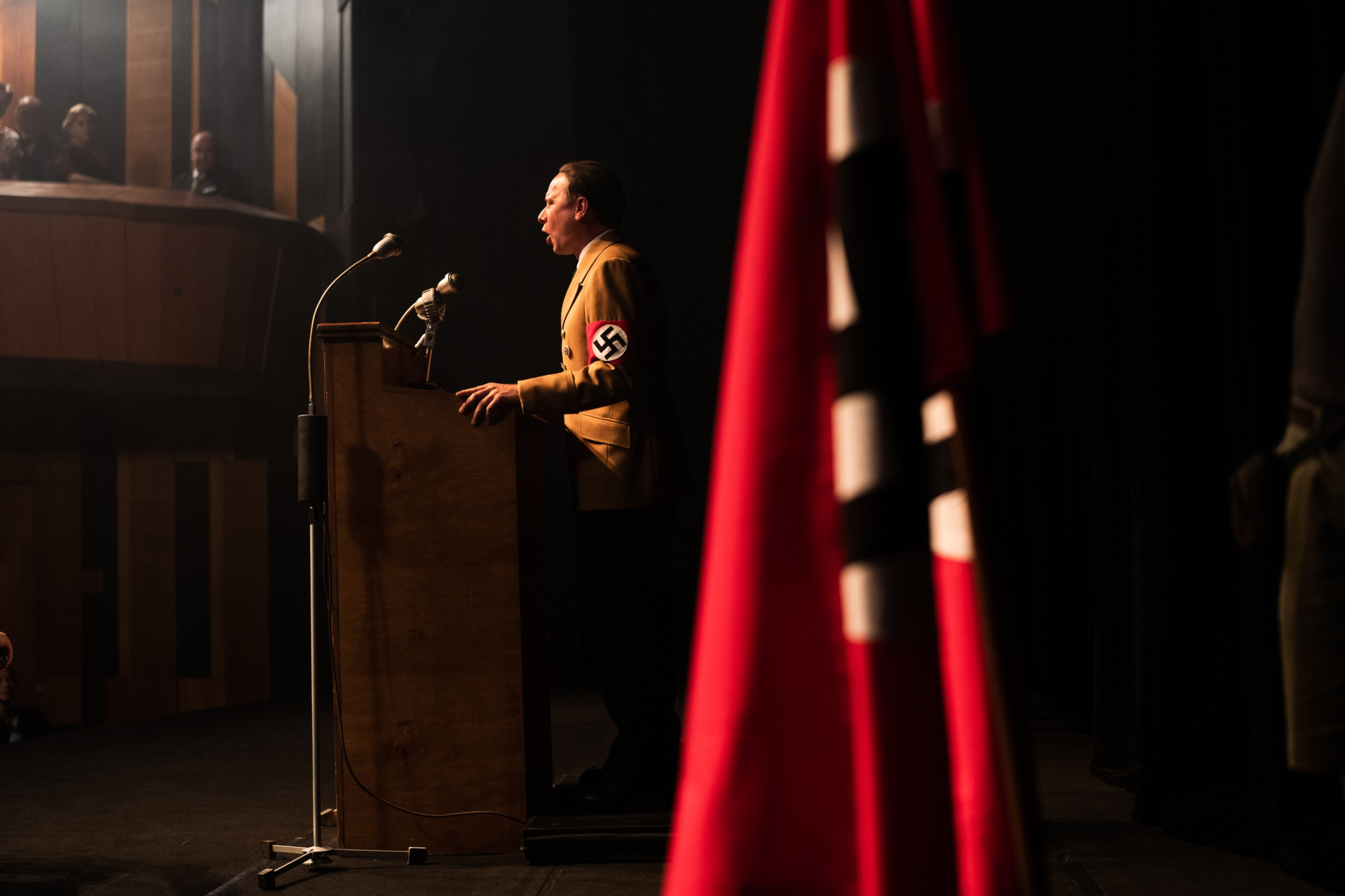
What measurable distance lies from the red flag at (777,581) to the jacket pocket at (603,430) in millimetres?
1338

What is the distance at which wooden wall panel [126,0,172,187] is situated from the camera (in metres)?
4.71

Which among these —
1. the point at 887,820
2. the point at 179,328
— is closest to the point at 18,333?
the point at 179,328

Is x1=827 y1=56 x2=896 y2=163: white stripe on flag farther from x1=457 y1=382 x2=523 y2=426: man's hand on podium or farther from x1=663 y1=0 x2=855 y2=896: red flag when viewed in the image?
x1=457 y1=382 x2=523 y2=426: man's hand on podium

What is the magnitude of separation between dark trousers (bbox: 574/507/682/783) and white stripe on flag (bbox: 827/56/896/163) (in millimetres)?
1432

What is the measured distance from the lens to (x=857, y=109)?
649mm

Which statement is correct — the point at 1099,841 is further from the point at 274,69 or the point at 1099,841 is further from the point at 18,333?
the point at 274,69

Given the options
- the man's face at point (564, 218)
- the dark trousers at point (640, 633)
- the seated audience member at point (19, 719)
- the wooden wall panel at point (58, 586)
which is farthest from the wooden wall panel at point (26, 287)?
the dark trousers at point (640, 633)

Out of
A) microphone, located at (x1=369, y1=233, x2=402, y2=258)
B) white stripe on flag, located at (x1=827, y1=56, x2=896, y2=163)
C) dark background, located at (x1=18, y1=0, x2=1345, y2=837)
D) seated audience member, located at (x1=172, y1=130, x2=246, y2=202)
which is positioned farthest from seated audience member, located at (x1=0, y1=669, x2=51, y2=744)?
white stripe on flag, located at (x1=827, y1=56, x2=896, y2=163)

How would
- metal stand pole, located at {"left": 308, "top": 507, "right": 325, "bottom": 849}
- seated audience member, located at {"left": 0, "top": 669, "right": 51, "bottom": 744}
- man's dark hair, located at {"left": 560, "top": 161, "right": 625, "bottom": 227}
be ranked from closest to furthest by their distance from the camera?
metal stand pole, located at {"left": 308, "top": 507, "right": 325, "bottom": 849}, man's dark hair, located at {"left": 560, "top": 161, "right": 625, "bottom": 227}, seated audience member, located at {"left": 0, "top": 669, "right": 51, "bottom": 744}

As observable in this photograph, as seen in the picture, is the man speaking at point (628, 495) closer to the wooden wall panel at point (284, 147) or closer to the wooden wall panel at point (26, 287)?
the wooden wall panel at point (26, 287)

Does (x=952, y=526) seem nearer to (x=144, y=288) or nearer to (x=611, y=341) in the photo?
(x=611, y=341)

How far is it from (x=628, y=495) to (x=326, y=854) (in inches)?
34.8

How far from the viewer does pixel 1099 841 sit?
207 cm

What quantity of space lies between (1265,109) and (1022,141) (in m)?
2.04
